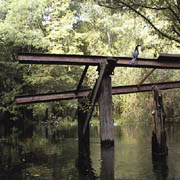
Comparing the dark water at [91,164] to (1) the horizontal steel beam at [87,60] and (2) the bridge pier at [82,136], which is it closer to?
(2) the bridge pier at [82,136]

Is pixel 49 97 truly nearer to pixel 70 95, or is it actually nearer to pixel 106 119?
pixel 70 95

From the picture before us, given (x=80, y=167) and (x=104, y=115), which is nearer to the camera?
(x=80, y=167)

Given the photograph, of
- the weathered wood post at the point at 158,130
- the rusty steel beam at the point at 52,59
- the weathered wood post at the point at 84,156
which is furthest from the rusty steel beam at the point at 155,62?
the weathered wood post at the point at 84,156

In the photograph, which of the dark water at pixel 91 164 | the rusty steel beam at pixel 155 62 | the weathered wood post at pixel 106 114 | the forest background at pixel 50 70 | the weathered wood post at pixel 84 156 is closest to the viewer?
the dark water at pixel 91 164

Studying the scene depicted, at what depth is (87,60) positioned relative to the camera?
10234mm

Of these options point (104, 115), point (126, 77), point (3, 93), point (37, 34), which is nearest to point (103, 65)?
point (104, 115)

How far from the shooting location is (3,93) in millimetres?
28953

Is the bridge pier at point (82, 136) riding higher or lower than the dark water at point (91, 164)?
higher

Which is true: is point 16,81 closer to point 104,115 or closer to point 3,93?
point 3,93

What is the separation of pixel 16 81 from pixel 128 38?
15.0 meters

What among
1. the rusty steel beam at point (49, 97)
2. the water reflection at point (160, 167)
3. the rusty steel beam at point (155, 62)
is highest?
the rusty steel beam at point (155, 62)

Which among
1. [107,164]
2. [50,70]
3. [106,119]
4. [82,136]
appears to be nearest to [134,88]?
[82,136]

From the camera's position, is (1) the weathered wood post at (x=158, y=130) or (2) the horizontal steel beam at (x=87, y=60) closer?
(2) the horizontal steel beam at (x=87, y=60)

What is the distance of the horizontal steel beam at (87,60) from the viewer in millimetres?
9688
